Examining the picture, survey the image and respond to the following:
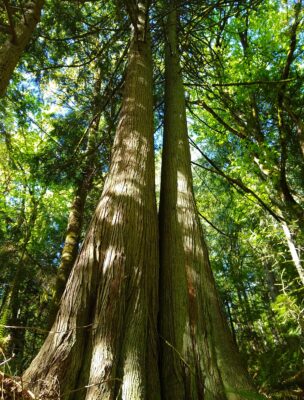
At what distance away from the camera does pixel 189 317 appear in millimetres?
2361

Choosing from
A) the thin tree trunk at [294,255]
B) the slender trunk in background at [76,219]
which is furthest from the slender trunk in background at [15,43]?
the thin tree trunk at [294,255]

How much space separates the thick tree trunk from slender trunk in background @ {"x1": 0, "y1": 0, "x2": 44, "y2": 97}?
5.54ft

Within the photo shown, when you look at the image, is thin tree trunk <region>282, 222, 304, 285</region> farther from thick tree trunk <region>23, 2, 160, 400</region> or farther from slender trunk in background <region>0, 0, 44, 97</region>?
slender trunk in background <region>0, 0, 44, 97</region>

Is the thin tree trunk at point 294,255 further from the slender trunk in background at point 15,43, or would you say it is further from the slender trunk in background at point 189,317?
the slender trunk in background at point 15,43

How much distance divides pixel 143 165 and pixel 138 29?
2.87 m

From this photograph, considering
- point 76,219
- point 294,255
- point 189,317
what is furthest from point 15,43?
point 294,255

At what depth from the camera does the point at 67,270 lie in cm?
642

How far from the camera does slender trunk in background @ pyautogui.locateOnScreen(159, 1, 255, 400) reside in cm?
207

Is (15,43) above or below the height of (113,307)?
above

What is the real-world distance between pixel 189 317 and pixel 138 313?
44 centimetres

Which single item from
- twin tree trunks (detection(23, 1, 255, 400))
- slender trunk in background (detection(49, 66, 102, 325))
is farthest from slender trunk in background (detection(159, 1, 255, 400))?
slender trunk in background (detection(49, 66, 102, 325))

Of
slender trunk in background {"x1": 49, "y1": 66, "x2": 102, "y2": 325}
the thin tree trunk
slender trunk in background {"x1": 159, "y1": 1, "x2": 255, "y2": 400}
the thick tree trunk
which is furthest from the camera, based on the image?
slender trunk in background {"x1": 49, "y1": 66, "x2": 102, "y2": 325}

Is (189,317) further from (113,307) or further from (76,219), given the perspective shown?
(76,219)

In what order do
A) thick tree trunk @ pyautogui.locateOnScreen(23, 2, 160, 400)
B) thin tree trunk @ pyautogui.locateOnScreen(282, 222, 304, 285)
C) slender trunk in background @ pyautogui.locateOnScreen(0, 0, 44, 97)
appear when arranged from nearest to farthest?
thick tree trunk @ pyautogui.locateOnScreen(23, 2, 160, 400)
slender trunk in background @ pyautogui.locateOnScreen(0, 0, 44, 97)
thin tree trunk @ pyautogui.locateOnScreen(282, 222, 304, 285)
